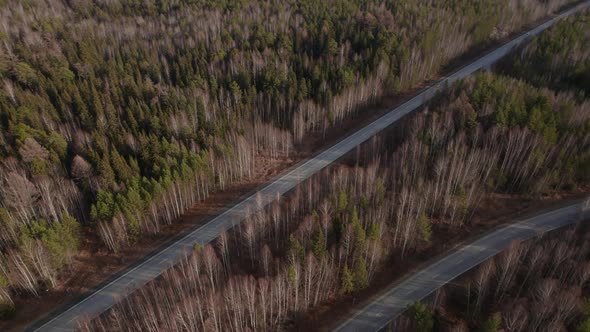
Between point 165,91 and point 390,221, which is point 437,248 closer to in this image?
point 390,221

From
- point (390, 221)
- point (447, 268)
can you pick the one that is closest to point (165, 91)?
point (390, 221)

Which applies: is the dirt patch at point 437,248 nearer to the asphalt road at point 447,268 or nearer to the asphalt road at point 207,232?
the asphalt road at point 447,268

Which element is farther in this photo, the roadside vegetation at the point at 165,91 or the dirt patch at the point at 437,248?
the roadside vegetation at the point at 165,91

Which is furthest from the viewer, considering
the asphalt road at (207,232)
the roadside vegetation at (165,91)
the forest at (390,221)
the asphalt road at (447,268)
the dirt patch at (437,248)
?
the roadside vegetation at (165,91)

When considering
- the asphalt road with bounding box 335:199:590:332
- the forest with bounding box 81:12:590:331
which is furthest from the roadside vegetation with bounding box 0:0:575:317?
the asphalt road with bounding box 335:199:590:332

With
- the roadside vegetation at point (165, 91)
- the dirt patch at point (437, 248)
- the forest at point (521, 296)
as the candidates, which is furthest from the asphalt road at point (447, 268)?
the roadside vegetation at point (165, 91)

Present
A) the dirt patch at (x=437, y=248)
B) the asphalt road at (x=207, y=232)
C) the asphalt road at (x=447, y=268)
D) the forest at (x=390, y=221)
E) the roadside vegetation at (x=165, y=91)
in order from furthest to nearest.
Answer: the roadside vegetation at (x=165, y=91)
the asphalt road at (x=207, y=232)
the dirt patch at (x=437, y=248)
the asphalt road at (x=447, y=268)
the forest at (x=390, y=221)

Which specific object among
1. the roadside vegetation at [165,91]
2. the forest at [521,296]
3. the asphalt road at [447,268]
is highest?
the roadside vegetation at [165,91]
